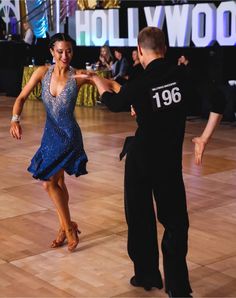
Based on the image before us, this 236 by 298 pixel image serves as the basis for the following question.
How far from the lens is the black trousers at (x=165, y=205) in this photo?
324cm

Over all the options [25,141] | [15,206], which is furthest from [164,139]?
[25,141]

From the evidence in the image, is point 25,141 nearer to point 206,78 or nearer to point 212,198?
point 212,198

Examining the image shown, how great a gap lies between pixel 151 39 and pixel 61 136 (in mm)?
1297

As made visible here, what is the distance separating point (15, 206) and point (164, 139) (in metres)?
2.65

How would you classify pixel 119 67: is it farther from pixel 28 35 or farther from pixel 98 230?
pixel 98 230

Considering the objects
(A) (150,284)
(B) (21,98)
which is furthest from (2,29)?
(A) (150,284)

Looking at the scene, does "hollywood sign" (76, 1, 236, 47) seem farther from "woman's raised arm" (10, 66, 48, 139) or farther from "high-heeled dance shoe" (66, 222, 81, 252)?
"high-heeled dance shoe" (66, 222, 81, 252)

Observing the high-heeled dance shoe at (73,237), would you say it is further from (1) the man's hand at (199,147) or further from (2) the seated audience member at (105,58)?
(2) the seated audience member at (105,58)

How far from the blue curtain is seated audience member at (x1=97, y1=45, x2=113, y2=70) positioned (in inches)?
156

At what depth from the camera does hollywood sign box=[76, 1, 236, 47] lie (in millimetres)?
10758

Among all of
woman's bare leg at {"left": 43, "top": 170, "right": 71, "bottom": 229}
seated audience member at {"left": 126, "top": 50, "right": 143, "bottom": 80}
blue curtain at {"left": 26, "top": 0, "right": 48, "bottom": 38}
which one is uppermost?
blue curtain at {"left": 26, "top": 0, "right": 48, "bottom": 38}

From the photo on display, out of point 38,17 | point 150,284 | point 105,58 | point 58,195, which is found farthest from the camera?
point 38,17

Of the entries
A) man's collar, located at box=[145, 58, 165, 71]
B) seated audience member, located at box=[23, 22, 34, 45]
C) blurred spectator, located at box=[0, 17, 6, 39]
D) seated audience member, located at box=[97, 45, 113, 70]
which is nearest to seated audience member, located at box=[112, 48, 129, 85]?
seated audience member, located at box=[97, 45, 113, 70]

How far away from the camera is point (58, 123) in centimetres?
415
